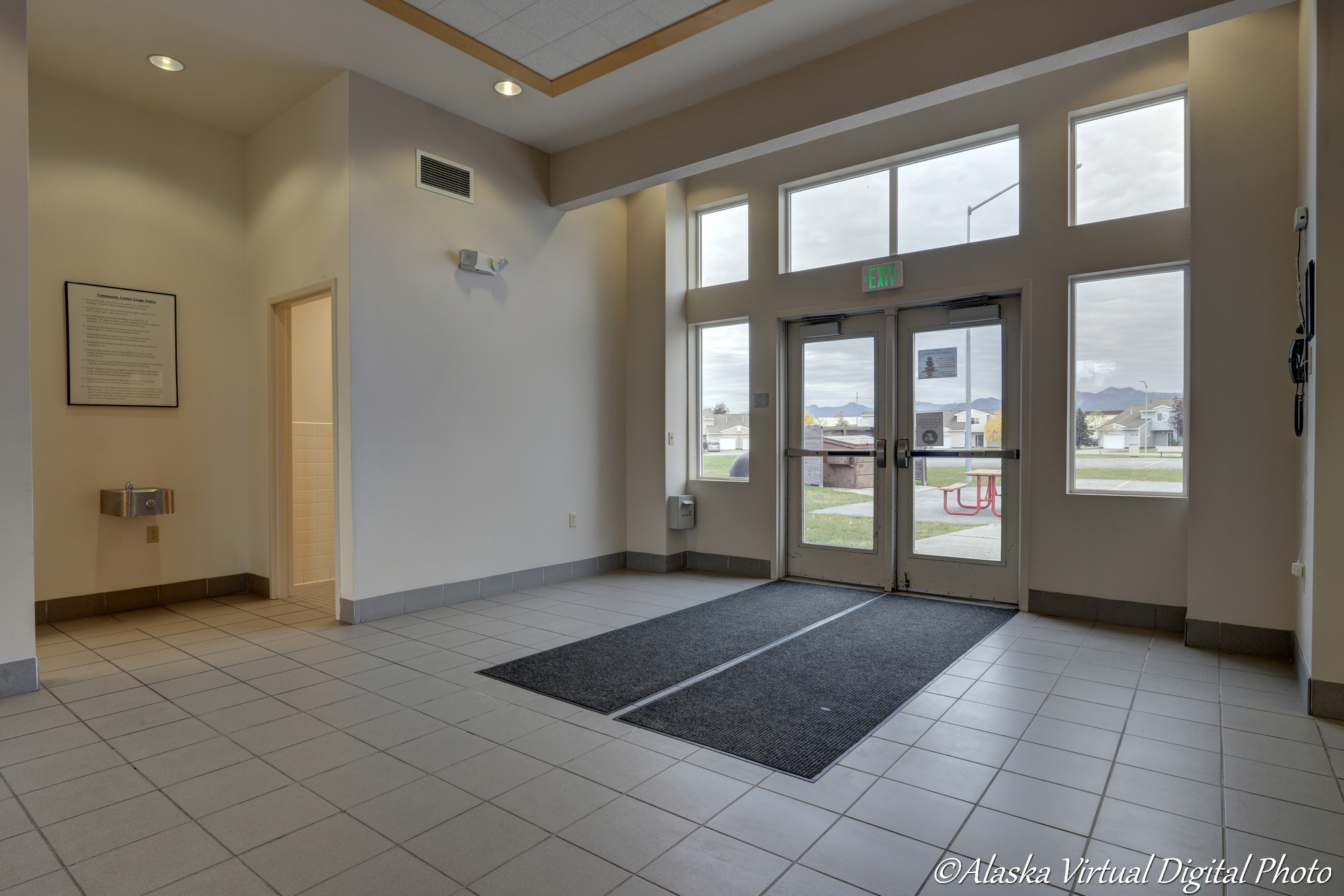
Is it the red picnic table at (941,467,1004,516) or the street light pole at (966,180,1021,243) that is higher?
the street light pole at (966,180,1021,243)

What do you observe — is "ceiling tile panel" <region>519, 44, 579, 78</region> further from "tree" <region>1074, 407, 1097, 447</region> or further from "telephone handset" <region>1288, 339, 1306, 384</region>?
"telephone handset" <region>1288, 339, 1306, 384</region>

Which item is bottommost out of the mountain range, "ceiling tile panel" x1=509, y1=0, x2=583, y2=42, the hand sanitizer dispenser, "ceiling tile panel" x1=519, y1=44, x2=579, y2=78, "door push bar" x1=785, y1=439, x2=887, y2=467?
the hand sanitizer dispenser

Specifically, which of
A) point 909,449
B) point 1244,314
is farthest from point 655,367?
→ point 1244,314

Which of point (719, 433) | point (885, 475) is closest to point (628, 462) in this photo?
point (719, 433)

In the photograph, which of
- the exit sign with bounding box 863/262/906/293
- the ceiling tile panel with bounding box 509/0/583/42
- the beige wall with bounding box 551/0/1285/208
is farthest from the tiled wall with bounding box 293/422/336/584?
the exit sign with bounding box 863/262/906/293

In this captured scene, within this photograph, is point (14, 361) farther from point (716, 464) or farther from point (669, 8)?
point (716, 464)

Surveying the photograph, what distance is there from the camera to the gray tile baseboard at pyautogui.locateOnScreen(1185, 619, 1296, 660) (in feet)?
12.3

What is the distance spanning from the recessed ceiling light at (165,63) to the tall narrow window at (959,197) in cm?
496

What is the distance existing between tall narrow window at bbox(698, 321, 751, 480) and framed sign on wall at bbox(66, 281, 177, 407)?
420 centimetres

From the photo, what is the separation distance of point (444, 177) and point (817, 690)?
4276 mm

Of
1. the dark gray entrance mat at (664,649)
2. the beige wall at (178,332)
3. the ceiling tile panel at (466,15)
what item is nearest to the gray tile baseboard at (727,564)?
the dark gray entrance mat at (664,649)

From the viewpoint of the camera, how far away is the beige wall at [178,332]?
180 inches

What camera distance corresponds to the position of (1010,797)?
2281 mm

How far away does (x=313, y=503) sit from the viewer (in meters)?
5.68
